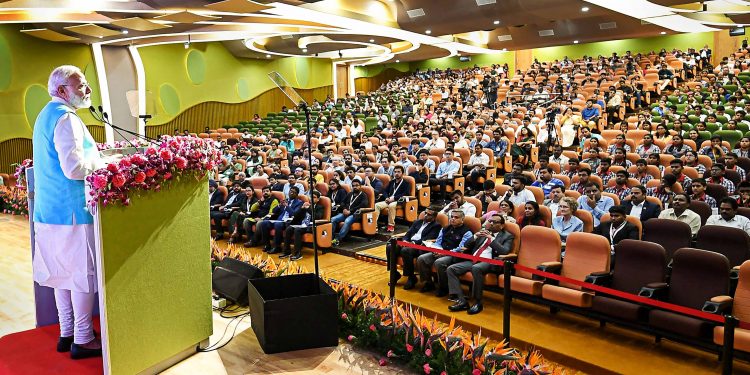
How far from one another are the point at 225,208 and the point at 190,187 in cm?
482

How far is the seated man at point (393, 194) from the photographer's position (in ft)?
22.5

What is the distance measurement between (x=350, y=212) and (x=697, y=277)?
3.92 m

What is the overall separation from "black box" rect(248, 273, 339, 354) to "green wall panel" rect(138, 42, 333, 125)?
1258 cm

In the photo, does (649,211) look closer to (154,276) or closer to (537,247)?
(537,247)

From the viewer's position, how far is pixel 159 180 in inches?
104

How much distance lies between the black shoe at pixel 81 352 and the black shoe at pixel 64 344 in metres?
0.10

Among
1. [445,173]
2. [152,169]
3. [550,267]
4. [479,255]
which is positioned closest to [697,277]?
[550,267]

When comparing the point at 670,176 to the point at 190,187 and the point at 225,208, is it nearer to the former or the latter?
the point at 190,187

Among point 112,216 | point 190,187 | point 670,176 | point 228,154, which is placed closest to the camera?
point 112,216

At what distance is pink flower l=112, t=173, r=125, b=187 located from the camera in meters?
2.36

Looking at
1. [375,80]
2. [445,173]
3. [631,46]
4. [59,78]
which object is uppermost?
[631,46]

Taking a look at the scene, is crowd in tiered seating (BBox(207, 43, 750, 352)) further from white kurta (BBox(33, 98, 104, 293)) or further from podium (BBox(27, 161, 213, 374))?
white kurta (BBox(33, 98, 104, 293))

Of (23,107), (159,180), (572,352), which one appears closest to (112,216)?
(159,180)

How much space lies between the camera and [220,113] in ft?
59.3
